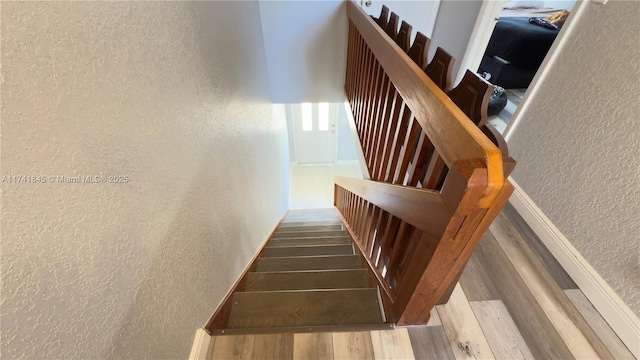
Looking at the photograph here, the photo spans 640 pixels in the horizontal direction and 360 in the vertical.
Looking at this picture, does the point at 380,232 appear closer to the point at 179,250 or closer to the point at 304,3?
the point at 179,250

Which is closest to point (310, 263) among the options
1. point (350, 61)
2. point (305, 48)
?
point (350, 61)

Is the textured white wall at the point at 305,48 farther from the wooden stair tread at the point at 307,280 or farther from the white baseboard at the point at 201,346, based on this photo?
the white baseboard at the point at 201,346

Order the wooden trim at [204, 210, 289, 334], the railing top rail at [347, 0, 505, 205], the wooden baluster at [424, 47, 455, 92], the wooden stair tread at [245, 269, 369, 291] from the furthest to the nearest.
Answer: the wooden stair tread at [245, 269, 369, 291]
the wooden trim at [204, 210, 289, 334]
the wooden baluster at [424, 47, 455, 92]
the railing top rail at [347, 0, 505, 205]

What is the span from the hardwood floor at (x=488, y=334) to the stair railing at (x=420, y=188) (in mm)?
104

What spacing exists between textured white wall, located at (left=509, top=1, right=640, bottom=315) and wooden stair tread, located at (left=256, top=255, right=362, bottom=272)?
1.26 m

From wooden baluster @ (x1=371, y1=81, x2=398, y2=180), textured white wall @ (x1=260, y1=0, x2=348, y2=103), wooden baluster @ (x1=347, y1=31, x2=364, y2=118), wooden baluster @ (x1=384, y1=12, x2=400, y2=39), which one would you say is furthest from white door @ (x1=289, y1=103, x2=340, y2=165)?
wooden baluster @ (x1=371, y1=81, x2=398, y2=180)

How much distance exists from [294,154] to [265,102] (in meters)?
2.97

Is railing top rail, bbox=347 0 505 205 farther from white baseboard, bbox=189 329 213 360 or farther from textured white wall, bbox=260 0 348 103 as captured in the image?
textured white wall, bbox=260 0 348 103

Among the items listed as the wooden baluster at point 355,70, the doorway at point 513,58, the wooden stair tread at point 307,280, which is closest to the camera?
the wooden stair tread at point 307,280

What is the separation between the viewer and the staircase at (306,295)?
1.30m

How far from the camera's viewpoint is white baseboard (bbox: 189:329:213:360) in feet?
3.47

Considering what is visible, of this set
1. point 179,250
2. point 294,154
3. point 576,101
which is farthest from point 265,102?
point 294,154

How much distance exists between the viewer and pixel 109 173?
62cm

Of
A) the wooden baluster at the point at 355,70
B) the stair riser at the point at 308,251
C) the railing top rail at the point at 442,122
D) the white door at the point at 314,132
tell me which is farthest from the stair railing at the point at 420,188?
the white door at the point at 314,132
